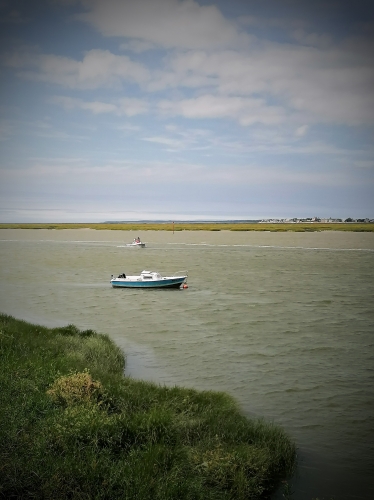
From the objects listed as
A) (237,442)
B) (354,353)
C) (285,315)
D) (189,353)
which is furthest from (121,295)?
(237,442)

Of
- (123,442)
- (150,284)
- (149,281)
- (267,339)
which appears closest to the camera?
(123,442)

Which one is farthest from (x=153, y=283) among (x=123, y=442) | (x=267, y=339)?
(x=123, y=442)

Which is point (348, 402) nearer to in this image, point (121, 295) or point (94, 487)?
point (94, 487)

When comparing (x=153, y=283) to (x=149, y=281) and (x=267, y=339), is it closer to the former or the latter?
(x=149, y=281)

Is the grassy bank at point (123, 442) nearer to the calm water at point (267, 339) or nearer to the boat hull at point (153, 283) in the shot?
the calm water at point (267, 339)

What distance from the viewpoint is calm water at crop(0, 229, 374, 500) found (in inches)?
575

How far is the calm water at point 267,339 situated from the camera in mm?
14602

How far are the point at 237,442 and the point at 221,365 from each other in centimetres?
967

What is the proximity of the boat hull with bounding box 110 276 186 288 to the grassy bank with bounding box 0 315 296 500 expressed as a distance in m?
31.1

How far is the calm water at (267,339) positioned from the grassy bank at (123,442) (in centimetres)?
139

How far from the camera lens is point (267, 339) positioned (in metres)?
27.2

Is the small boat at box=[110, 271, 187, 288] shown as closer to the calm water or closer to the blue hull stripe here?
the blue hull stripe

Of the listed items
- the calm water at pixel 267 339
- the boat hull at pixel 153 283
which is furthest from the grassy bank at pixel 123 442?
the boat hull at pixel 153 283

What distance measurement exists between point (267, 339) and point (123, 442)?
1696 cm
